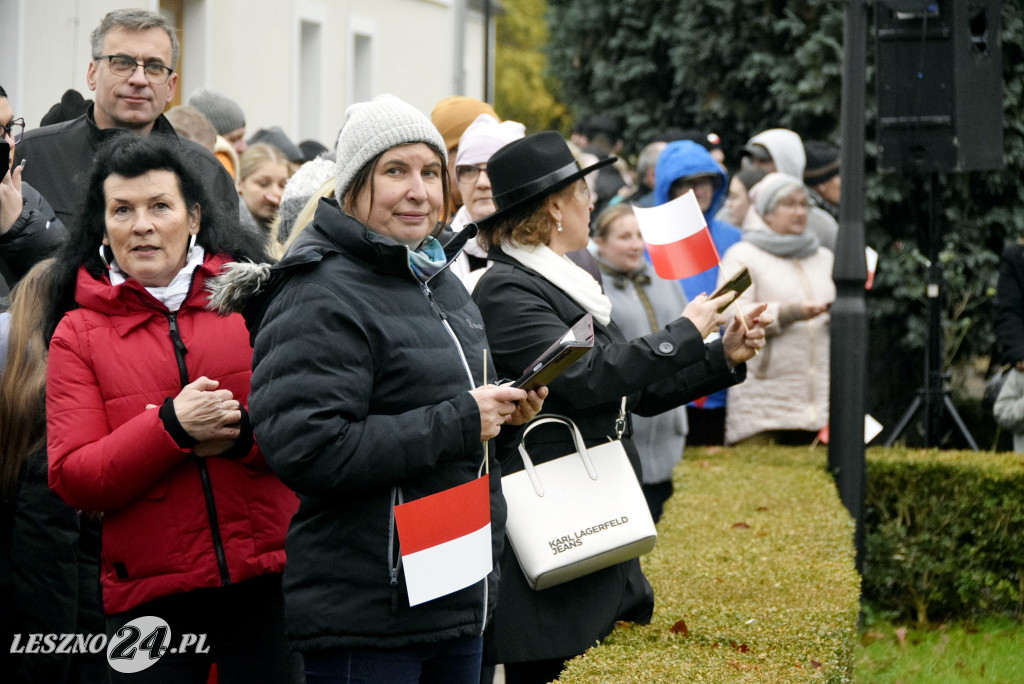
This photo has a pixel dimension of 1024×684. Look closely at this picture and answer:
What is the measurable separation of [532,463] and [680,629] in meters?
0.71

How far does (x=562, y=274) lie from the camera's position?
12.9 feet

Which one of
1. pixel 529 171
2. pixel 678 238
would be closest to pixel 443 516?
pixel 529 171

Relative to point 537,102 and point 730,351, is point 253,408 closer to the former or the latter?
point 730,351

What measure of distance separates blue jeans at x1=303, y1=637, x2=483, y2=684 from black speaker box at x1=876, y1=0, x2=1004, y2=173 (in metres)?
5.60

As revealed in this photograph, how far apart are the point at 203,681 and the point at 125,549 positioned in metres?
0.43

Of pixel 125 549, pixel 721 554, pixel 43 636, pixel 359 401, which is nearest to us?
pixel 359 401

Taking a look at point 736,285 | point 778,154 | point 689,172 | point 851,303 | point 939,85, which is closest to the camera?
point 736,285

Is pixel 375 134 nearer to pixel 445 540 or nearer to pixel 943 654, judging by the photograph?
pixel 445 540

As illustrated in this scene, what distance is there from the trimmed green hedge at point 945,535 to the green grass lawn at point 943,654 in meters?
0.15

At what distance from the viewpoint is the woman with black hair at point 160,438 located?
3.36m

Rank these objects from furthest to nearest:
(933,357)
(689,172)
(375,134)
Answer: (933,357)
(689,172)
(375,134)

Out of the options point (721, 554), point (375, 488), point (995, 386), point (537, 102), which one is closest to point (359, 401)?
point (375, 488)

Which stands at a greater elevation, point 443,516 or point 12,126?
point 12,126

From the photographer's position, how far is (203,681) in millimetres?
3543
